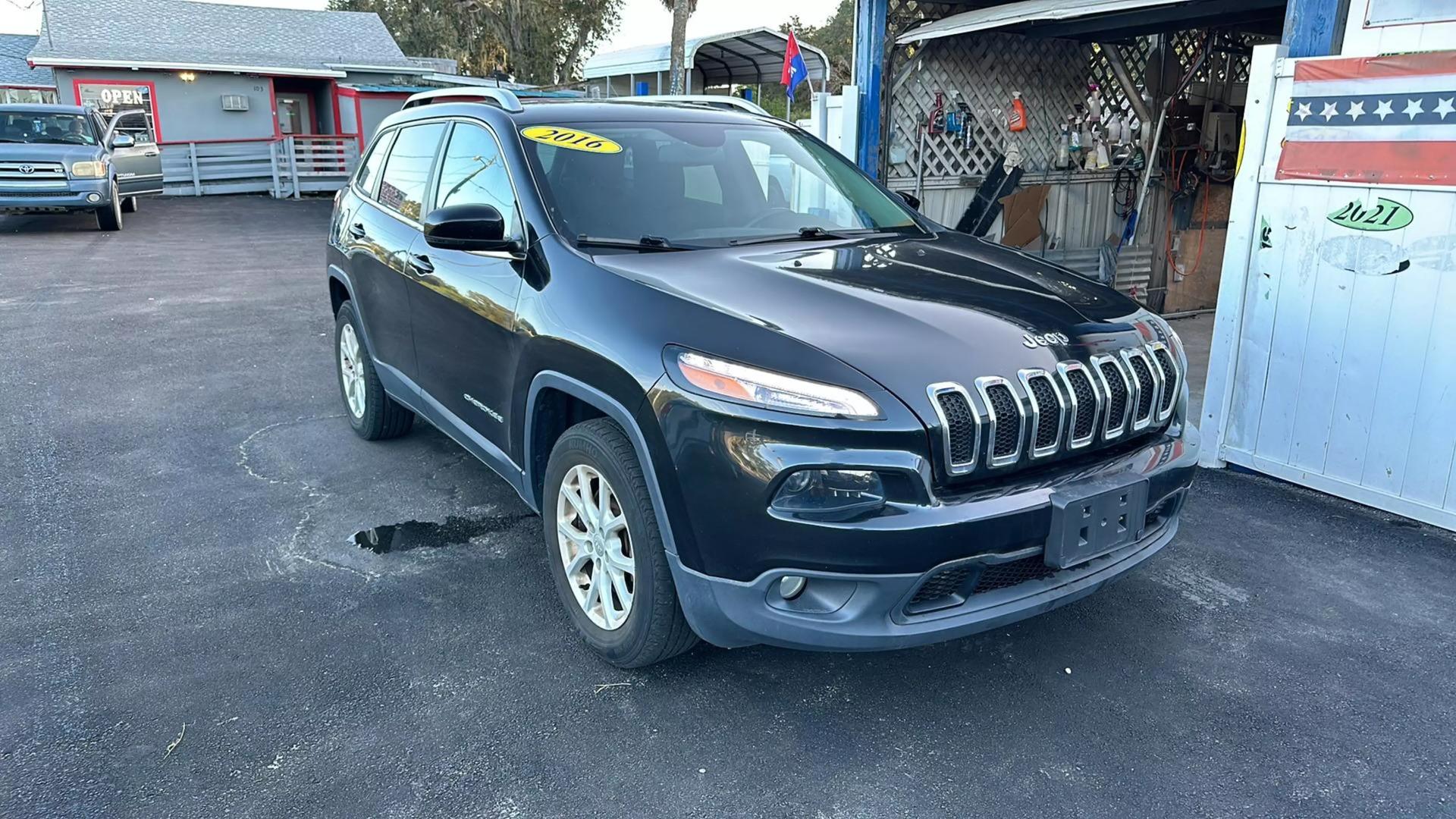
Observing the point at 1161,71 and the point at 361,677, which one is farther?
the point at 1161,71

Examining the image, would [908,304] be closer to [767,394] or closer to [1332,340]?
[767,394]

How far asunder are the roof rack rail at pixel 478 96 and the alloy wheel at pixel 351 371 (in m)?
1.20

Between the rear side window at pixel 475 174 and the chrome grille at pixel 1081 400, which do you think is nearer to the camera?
the chrome grille at pixel 1081 400

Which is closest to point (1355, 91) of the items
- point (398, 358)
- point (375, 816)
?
point (398, 358)

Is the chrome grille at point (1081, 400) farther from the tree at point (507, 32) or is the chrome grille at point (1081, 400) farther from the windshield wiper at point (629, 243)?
the tree at point (507, 32)

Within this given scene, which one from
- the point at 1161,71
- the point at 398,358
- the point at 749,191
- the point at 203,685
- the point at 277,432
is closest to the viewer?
the point at 203,685

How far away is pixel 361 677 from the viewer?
2969 mm

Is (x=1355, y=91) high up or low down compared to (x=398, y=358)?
up

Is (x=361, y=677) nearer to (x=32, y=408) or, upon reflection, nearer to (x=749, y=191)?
(x=749, y=191)

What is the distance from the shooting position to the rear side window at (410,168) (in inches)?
164

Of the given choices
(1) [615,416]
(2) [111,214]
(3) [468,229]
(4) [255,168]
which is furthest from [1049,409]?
(4) [255,168]

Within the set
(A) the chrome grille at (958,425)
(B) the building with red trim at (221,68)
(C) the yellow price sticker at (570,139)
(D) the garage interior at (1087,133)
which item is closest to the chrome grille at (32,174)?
(B) the building with red trim at (221,68)

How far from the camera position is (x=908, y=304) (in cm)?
279

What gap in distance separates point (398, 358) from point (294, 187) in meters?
18.4
